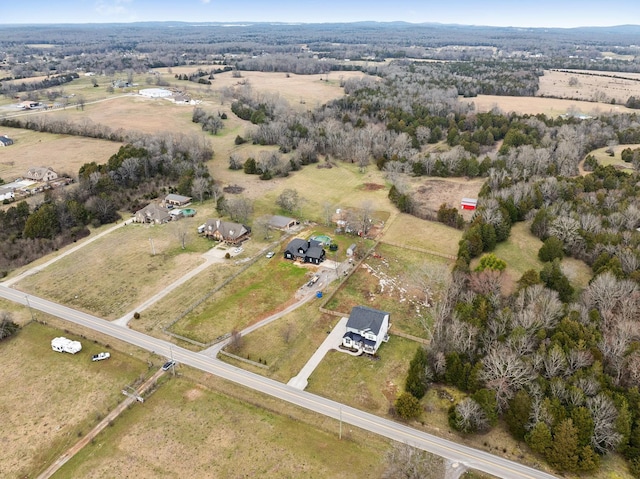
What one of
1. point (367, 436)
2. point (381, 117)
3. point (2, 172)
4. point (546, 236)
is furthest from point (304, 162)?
point (367, 436)

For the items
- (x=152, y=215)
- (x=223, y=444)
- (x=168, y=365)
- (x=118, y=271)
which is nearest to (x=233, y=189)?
(x=152, y=215)

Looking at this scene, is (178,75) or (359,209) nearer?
(359,209)

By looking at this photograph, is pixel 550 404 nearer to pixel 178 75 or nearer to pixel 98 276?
pixel 98 276

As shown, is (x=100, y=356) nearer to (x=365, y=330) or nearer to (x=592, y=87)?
(x=365, y=330)

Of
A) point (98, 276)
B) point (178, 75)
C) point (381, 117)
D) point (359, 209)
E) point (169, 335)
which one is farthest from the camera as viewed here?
point (178, 75)

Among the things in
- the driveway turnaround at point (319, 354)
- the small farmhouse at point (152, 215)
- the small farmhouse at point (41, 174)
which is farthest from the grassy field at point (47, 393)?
the small farmhouse at point (41, 174)

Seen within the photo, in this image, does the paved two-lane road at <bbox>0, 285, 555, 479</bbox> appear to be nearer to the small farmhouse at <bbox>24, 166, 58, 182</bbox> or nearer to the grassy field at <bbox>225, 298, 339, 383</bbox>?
the grassy field at <bbox>225, 298, 339, 383</bbox>
